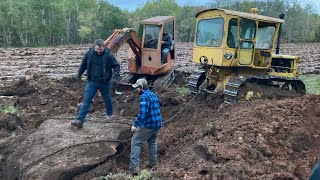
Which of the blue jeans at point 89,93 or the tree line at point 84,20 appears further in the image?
the tree line at point 84,20

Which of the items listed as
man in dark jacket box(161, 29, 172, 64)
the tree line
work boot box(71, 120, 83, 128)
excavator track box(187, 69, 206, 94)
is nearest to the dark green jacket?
work boot box(71, 120, 83, 128)

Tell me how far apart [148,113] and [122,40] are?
5480 mm

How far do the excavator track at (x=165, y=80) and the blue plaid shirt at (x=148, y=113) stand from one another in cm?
600

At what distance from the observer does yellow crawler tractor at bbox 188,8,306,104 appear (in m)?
9.61

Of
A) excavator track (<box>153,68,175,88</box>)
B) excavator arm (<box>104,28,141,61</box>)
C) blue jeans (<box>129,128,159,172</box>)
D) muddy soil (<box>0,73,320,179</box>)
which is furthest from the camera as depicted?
Answer: excavator track (<box>153,68,175,88</box>)

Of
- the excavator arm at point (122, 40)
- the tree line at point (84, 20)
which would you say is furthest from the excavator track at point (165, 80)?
the tree line at point (84, 20)

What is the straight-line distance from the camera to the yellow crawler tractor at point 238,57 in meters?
9.61

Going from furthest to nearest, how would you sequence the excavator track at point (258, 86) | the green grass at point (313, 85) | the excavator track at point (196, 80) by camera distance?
the green grass at point (313, 85), the excavator track at point (196, 80), the excavator track at point (258, 86)

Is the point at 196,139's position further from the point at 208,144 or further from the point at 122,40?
the point at 122,40

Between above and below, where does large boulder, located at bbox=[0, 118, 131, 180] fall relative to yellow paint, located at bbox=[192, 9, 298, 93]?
below

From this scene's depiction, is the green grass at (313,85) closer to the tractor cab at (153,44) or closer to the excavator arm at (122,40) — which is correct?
the tractor cab at (153,44)

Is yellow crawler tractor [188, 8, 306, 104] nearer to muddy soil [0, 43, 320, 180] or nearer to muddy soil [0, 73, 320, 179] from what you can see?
muddy soil [0, 43, 320, 180]

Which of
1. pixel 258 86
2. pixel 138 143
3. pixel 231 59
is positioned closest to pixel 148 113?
pixel 138 143

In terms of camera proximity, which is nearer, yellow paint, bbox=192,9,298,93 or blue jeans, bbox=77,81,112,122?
blue jeans, bbox=77,81,112,122
